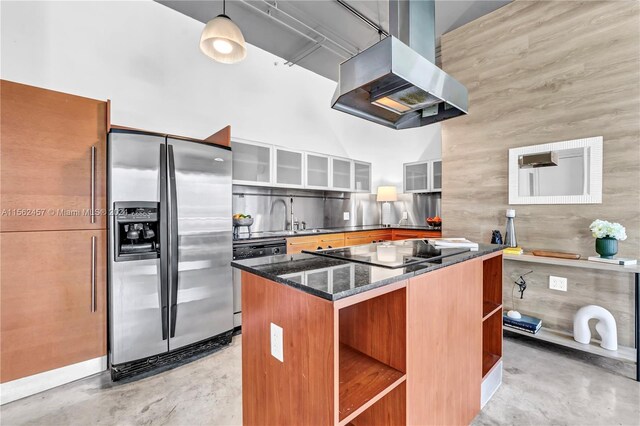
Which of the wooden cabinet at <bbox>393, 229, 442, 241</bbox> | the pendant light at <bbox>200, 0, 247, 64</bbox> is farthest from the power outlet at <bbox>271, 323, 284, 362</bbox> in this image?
the wooden cabinet at <bbox>393, 229, 442, 241</bbox>

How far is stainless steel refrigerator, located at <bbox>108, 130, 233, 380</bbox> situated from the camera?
2041mm

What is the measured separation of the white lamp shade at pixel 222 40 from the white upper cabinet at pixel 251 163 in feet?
3.06

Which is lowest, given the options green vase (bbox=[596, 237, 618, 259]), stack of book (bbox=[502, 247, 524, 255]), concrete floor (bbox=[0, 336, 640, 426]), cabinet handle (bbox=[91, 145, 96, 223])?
concrete floor (bbox=[0, 336, 640, 426])

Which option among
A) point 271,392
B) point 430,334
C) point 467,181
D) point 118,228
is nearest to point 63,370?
point 118,228

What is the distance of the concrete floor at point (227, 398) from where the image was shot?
166 centimetres

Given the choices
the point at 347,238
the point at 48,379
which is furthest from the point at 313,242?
the point at 48,379

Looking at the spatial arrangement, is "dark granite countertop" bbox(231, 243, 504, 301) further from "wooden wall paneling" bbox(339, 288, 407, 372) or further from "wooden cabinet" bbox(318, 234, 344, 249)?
"wooden cabinet" bbox(318, 234, 344, 249)

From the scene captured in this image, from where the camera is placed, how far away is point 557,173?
2.55 m

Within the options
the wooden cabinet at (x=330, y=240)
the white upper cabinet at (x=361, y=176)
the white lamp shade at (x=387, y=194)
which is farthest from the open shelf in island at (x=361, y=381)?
the white lamp shade at (x=387, y=194)

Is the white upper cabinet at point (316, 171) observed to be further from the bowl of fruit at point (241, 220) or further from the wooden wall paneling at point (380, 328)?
the wooden wall paneling at point (380, 328)

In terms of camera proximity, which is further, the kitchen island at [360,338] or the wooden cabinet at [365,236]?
the wooden cabinet at [365,236]

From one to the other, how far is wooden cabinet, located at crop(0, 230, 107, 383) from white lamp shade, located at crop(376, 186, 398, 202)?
3988 millimetres

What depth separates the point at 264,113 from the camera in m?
3.73

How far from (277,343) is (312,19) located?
134 inches
